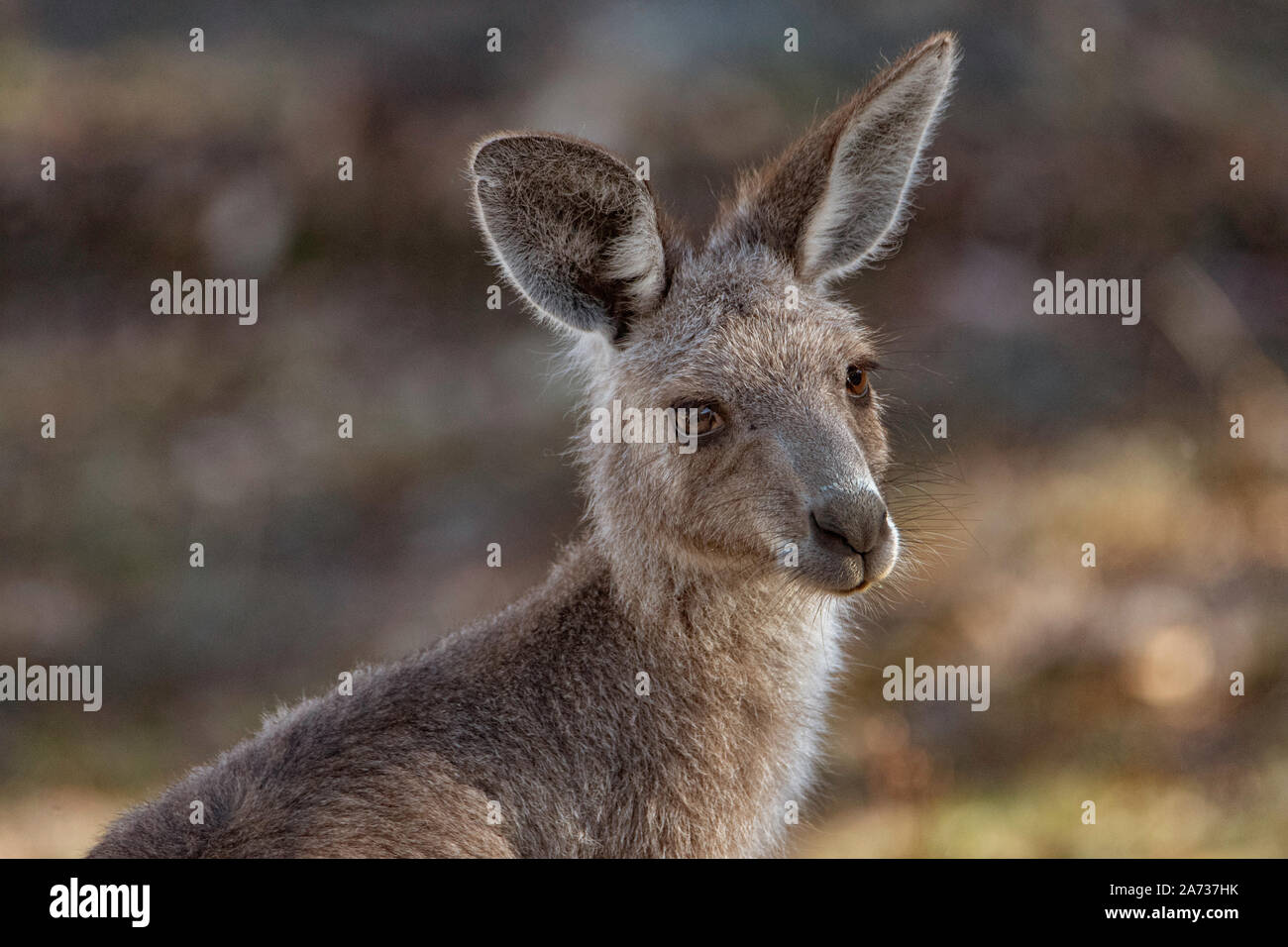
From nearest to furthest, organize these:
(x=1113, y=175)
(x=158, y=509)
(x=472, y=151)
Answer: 1. (x=472, y=151)
2. (x=158, y=509)
3. (x=1113, y=175)

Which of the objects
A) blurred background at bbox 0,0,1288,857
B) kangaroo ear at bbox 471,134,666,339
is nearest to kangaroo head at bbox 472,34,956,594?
kangaroo ear at bbox 471,134,666,339

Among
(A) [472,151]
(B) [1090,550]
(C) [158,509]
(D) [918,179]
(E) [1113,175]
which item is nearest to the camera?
(A) [472,151]

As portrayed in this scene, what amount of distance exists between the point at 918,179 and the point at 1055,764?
545cm

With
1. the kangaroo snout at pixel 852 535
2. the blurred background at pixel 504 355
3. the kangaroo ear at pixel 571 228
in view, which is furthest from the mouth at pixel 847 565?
the blurred background at pixel 504 355

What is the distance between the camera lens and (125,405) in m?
14.0

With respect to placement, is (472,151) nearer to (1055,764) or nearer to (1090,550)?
(1055,764)

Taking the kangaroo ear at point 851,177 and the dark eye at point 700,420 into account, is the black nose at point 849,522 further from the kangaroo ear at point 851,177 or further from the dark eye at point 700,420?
the kangaroo ear at point 851,177

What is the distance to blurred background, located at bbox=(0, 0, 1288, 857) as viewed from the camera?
36.2 feet

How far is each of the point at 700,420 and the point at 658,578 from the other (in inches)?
27.2

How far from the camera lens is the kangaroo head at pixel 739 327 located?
16.4 ft

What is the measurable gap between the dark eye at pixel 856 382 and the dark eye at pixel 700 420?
1.99 ft

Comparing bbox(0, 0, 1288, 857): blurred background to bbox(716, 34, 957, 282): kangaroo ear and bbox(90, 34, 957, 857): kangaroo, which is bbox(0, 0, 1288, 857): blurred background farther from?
bbox(716, 34, 957, 282): kangaroo ear

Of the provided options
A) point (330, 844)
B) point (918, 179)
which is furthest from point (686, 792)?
point (918, 179)

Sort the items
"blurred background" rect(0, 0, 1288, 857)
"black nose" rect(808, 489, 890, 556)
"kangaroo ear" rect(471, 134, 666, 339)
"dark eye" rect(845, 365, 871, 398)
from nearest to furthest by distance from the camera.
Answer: "black nose" rect(808, 489, 890, 556) < "kangaroo ear" rect(471, 134, 666, 339) < "dark eye" rect(845, 365, 871, 398) < "blurred background" rect(0, 0, 1288, 857)
